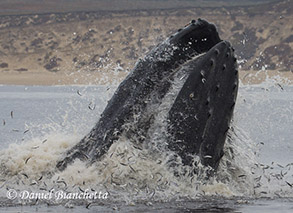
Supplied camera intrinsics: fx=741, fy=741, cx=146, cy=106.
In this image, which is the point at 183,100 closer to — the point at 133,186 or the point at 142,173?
the point at 142,173

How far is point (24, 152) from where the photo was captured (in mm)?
7281

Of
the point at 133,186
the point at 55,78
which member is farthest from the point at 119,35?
the point at 133,186

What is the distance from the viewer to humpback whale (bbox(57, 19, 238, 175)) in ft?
19.4

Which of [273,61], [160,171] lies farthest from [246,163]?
[273,61]

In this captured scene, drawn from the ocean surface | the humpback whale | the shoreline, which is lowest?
the shoreline

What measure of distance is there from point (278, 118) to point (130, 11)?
56.5m

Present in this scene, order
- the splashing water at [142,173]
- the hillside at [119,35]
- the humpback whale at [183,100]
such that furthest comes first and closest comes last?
the hillside at [119,35] < the splashing water at [142,173] < the humpback whale at [183,100]

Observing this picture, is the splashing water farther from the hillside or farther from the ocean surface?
the hillside

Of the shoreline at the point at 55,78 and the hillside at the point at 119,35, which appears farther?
the hillside at the point at 119,35

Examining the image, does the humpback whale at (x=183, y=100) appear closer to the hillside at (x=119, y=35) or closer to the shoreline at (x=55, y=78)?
the shoreline at (x=55, y=78)

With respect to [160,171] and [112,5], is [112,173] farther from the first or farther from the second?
[112,5]

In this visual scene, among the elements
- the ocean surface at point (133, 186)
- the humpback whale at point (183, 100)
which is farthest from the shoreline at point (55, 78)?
the humpback whale at point (183, 100)

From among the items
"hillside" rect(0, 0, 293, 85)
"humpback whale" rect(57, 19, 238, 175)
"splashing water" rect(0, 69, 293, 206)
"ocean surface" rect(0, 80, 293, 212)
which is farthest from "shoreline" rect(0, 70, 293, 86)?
"humpback whale" rect(57, 19, 238, 175)

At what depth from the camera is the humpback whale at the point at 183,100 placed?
590cm
